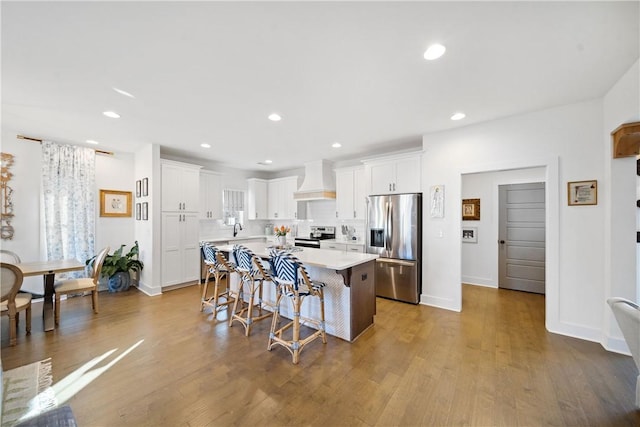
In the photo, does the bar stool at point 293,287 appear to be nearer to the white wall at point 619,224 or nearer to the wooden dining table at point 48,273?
the wooden dining table at point 48,273

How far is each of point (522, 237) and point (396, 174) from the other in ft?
9.08

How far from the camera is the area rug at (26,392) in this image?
5.85 feet

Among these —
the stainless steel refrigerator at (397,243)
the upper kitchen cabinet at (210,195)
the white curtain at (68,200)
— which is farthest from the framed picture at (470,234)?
the white curtain at (68,200)

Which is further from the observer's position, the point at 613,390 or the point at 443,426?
the point at 613,390

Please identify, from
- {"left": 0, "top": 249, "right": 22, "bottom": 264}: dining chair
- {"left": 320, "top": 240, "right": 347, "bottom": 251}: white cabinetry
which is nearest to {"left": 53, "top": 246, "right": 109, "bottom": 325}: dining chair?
{"left": 0, "top": 249, "right": 22, "bottom": 264}: dining chair

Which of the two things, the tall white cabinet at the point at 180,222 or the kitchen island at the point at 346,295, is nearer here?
the kitchen island at the point at 346,295

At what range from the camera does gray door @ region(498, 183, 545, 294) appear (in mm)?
4512

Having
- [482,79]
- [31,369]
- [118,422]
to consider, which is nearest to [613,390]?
[482,79]

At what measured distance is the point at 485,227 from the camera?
498 centimetres

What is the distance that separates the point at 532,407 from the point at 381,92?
116 inches

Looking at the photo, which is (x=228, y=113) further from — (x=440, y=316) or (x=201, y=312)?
(x=440, y=316)

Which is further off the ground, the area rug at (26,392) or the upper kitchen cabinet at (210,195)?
the upper kitchen cabinet at (210,195)

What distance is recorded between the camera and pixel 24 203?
398 cm

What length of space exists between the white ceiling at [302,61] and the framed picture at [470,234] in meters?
2.57
